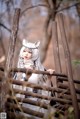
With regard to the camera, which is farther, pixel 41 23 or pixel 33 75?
pixel 41 23

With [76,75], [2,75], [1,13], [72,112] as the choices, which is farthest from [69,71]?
[1,13]

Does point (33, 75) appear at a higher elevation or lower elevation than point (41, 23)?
lower

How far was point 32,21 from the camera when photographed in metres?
7.52

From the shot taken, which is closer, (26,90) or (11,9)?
(26,90)

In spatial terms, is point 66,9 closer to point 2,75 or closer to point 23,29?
point 23,29

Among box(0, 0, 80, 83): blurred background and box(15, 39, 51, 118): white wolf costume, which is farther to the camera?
box(0, 0, 80, 83): blurred background

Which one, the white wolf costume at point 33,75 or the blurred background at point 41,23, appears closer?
the white wolf costume at point 33,75

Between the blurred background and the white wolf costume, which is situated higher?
the blurred background

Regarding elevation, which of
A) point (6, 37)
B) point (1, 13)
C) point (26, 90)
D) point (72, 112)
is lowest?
point (72, 112)

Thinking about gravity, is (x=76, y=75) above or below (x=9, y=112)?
above

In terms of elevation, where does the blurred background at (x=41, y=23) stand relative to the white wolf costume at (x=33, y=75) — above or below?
above

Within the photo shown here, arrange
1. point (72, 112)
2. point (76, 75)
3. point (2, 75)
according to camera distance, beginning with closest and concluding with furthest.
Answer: point (72, 112)
point (2, 75)
point (76, 75)

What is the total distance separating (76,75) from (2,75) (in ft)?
12.8

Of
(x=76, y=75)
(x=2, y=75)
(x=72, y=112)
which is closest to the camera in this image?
(x=72, y=112)
